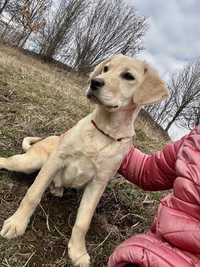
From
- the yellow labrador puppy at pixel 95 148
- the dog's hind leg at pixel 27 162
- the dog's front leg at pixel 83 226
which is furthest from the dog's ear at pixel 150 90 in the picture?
the dog's hind leg at pixel 27 162

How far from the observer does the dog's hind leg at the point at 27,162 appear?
3.83 meters

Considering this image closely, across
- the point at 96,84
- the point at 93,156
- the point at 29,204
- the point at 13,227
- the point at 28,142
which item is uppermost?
the point at 96,84

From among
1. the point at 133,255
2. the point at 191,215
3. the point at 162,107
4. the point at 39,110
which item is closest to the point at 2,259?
the point at 133,255

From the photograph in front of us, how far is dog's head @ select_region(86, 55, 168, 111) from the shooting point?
335 centimetres

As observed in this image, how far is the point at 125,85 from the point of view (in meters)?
3.58

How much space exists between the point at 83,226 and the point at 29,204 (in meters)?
0.40

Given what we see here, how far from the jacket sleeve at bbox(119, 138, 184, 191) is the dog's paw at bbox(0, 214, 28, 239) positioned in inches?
40.6

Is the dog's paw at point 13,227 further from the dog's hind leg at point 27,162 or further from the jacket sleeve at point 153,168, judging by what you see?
the jacket sleeve at point 153,168

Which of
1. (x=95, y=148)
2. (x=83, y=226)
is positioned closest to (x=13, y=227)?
(x=83, y=226)

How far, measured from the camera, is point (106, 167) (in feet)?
11.3

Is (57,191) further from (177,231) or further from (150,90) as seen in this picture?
(177,231)

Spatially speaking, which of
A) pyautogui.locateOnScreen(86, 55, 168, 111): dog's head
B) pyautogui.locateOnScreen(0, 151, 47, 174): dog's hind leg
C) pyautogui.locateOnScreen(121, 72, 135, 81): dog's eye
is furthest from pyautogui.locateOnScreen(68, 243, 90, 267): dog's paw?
pyautogui.locateOnScreen(121, 72, 135, 81): dog's eye

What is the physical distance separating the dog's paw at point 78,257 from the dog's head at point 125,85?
998 millimetres

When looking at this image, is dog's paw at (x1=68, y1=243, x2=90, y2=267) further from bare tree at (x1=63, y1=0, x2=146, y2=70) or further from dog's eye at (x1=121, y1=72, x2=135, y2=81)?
bare tree at (x1=63, y1=0, x2=146, y2=70)
